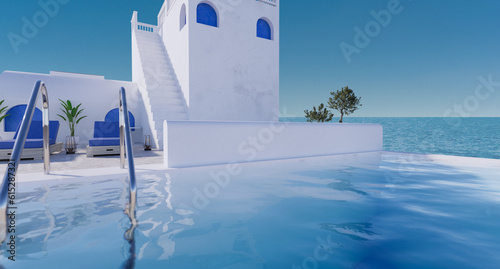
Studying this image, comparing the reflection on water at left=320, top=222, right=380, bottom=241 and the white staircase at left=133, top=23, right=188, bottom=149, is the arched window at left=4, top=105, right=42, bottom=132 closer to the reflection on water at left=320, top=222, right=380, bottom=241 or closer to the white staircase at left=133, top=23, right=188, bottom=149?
the white staircase at left=133, top=23, right=188, bottom=149

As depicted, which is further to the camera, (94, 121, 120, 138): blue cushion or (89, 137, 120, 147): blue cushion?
(94, 121, 120, 138): blue cushion

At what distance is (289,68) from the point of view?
30812 millimetres

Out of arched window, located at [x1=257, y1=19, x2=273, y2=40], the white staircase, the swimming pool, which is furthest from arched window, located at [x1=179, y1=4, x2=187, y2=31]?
the swimming pool

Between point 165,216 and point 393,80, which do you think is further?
point 393,80

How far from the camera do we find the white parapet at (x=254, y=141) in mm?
6328

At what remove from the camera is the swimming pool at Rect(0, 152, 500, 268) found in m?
2.37

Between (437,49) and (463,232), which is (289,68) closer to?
(437,49)

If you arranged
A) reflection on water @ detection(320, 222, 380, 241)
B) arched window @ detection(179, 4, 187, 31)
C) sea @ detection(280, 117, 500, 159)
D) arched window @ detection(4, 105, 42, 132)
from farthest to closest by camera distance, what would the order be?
sea @ detection(280, 117, 500, 159) < arched window @ detection(179, 4, 187, 31) < arched window @ detection(4, 105, 42, 132) < reflection on water @ detection(320, 222, 380, 241)

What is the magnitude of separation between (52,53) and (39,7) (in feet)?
43.5

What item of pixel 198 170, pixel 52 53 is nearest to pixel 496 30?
pixel 198 170

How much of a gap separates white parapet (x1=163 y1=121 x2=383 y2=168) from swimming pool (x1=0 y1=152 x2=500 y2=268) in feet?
3.19

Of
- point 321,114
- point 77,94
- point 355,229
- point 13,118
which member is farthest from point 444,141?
point 13,118

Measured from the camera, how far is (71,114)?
40.2 ft

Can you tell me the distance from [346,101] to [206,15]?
59.0 feet
